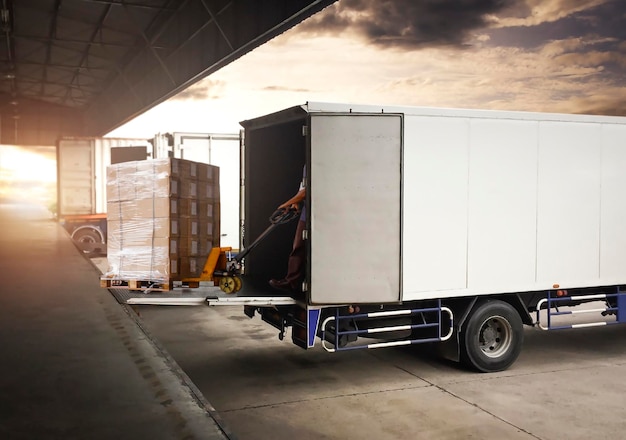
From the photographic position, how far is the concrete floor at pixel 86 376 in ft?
14.4

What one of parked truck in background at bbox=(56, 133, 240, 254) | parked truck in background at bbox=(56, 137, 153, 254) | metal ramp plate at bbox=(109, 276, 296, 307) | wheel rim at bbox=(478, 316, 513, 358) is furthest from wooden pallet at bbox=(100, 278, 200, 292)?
parked truck in background at bbox=(56, 137, 153, 254)

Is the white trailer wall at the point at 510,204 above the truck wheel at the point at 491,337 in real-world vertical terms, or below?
above

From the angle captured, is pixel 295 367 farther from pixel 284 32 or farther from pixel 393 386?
pixel 284 32

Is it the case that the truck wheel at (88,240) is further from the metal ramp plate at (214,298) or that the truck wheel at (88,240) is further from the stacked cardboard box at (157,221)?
the metal ramp plate at (214,298)

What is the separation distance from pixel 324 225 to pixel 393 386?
2.10 metres

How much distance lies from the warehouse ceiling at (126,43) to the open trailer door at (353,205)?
3.81 metres

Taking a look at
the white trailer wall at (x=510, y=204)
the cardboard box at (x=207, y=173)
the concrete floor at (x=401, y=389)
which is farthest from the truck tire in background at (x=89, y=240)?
the white trailer wall at (x=510, y=204)

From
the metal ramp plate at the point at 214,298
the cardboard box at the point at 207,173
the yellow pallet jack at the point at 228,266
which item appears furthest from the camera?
the cardboard box at the point at 207,173

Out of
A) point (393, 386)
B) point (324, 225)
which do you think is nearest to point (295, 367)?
point (393, 386)

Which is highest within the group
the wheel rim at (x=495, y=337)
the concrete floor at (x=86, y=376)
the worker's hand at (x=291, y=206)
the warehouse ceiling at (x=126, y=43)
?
the warehouse ceiling at (x=126, y=43)

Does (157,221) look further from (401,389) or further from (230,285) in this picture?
(401,389)

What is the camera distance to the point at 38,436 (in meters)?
4.26

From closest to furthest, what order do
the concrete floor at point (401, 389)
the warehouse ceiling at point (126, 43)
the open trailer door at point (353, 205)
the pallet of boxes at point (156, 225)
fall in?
1. the concrete floor at point (401, 389)
2. the open trailer door at point (353, 205)
3. the pallet of boxes at point (156, 225)
4. the warehouse ceiling at point (126, 43)

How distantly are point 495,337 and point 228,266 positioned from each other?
346 centimetres
